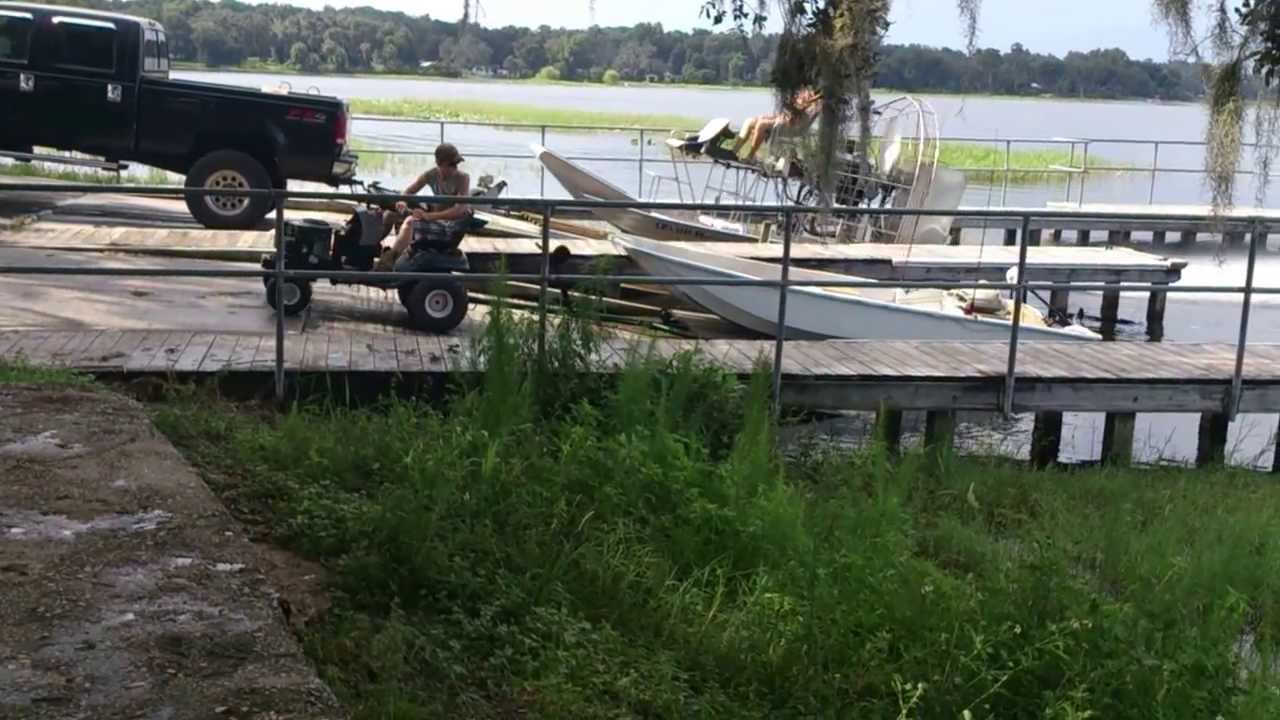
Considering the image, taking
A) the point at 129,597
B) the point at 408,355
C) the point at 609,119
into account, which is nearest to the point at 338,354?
the point at 408,355

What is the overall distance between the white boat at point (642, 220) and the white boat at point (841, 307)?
2340mm

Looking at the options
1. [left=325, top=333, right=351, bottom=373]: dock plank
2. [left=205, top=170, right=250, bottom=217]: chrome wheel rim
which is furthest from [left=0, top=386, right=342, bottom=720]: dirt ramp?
[left=205, top=170, right=250, bottom=217]: chrome wheel rim

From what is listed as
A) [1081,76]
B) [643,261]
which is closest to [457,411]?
[1081,76]

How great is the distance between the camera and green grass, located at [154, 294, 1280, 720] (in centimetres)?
458

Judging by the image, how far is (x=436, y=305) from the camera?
10234 millimetres

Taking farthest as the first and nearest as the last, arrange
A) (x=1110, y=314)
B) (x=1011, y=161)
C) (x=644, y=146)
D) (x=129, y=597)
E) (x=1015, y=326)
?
(x=1011, y=161), (x=644, y=146), (x=1110, y=314), (x=1015, y=326), (x=129, y=597)

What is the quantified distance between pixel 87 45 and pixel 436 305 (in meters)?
7.22

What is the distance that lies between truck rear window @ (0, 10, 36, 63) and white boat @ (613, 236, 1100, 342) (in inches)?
257

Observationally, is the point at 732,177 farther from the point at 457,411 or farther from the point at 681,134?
the point at 457,411

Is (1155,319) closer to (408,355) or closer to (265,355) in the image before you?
(408,355)

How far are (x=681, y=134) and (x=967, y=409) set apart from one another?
10.1m

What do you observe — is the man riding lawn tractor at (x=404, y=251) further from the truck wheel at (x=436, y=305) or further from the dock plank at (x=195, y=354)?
the dock plank at (x=195, y=354)

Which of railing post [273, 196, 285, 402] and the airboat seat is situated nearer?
railing post [273, 196, 285, 402]

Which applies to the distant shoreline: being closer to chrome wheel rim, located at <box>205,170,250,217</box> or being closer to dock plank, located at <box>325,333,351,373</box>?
chrome wheel rim, located at <box>205,170,250,217</box>
